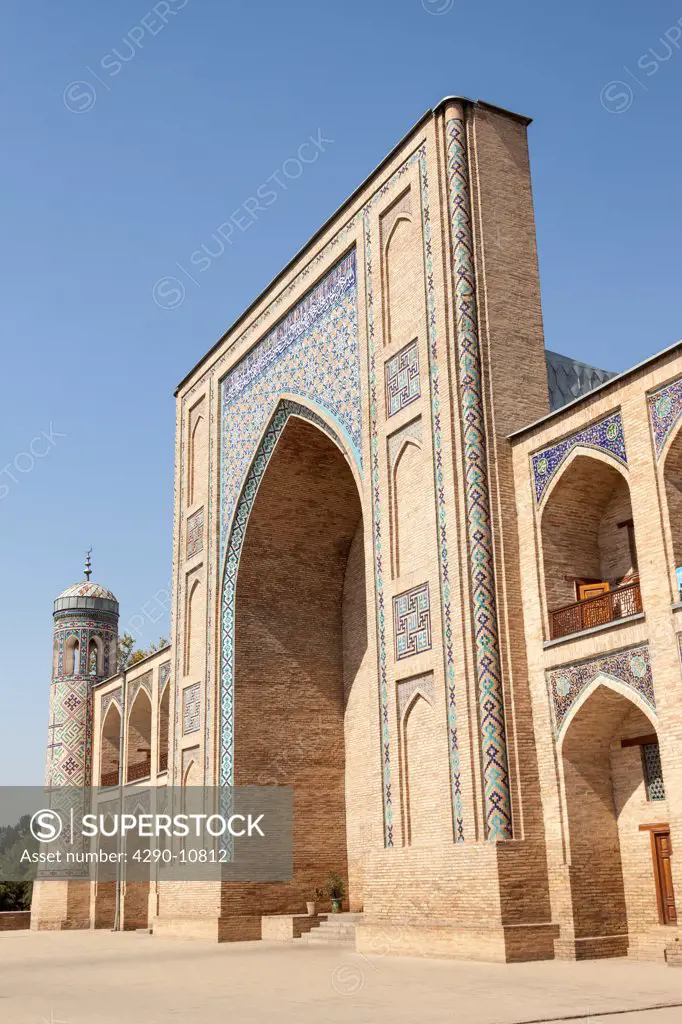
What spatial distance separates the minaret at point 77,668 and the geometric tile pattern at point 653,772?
1585 centimetres

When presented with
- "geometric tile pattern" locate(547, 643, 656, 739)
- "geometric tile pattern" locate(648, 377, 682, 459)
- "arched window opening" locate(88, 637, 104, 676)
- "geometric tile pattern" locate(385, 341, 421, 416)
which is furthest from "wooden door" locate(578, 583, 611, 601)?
"arched window opening" locate(88, 637, 104, 676)

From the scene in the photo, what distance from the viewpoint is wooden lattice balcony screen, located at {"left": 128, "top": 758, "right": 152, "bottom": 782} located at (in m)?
20.1

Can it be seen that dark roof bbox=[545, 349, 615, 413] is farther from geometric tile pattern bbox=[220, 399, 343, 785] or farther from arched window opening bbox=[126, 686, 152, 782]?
arched window opening bbox=[126, 686, 152, 782]

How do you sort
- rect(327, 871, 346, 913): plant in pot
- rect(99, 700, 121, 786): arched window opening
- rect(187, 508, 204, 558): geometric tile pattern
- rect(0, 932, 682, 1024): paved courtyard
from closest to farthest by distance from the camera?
1. rect(0, 932, 682, 1024): paved courtyard
2. rect(327, 871, 346, 913): plant in pot
3. rect(187, 508, 204, 558): geometric tile pattern
4. rect(99, 700, 121, 786): arched window opening

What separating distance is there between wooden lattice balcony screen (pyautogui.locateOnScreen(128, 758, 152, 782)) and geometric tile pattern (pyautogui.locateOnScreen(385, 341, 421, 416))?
10420 millimetres

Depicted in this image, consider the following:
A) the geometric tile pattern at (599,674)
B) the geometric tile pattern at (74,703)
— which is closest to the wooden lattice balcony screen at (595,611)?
the geometric tile pattern at (599,674)

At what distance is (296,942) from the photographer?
13477 mm

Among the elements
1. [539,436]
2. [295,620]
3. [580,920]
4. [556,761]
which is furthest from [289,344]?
[580,920]

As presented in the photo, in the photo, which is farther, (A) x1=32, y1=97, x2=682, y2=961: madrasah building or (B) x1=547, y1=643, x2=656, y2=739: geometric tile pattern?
(A) x1=32, y1=97, x2=682, y2=961: madrasah building

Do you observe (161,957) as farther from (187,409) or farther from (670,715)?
(187,409)

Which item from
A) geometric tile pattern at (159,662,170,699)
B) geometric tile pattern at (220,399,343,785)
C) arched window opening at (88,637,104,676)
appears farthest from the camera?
arched window opening at (88,637,104,676)

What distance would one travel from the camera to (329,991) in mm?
7410

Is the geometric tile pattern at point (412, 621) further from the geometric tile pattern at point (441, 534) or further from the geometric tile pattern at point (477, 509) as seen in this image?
the geometric tile pattern at point (477, 509)

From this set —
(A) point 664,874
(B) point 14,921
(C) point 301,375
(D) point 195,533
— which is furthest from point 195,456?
(B) point 14,921
